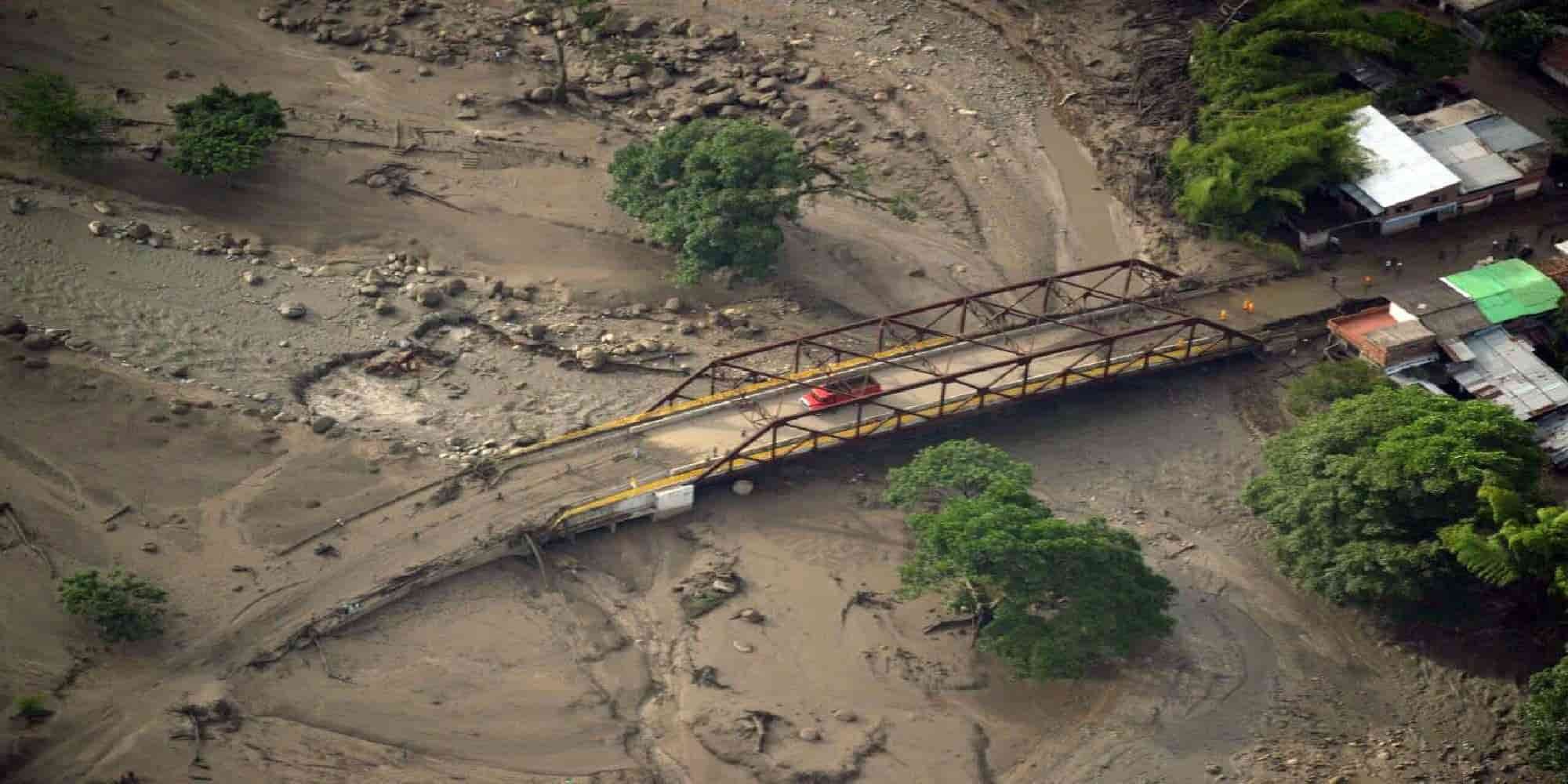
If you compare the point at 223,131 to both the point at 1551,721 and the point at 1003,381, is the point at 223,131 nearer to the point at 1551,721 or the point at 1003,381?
the point at 1003,381

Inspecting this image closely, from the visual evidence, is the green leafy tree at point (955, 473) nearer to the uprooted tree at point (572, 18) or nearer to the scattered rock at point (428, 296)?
the scattered rock at point (428, 296)

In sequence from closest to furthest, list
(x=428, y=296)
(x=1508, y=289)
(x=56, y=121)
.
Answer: (x=1508, y=289) → (x=428, y=296) → (x=56, y=121)

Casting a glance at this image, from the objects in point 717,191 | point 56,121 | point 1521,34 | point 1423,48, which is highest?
point 56,121

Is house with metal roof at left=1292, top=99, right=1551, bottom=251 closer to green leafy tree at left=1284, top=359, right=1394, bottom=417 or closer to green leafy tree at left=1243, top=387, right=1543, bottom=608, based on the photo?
green leafy tree at left=1284, top=359, right=1394, bottom=417

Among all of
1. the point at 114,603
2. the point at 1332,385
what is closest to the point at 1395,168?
the point at 1332,385

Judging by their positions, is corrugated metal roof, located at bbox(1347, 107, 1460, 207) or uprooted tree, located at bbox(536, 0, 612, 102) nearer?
corrugated metal roof, located at bbox(1347, 107, 1460, 207)

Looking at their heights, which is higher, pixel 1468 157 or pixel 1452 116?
pixel 1452 116

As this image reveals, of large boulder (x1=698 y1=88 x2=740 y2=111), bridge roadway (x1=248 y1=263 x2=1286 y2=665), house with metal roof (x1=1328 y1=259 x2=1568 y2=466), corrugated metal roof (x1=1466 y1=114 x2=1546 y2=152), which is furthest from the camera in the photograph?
large boulder (x1=698 y1=88 x2=740 y2=111)

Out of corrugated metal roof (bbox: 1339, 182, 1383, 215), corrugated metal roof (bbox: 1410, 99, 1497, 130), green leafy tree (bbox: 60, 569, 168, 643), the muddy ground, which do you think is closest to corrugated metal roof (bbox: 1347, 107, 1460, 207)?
corrugated metal roof (bbox: 1339, 182, 1383, 215)
